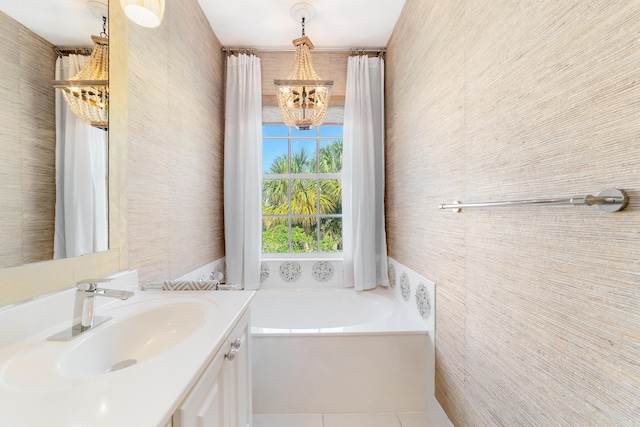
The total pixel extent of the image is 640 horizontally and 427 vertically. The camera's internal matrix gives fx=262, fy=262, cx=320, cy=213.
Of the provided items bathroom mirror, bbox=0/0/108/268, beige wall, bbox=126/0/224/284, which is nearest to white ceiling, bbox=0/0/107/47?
bathroom mirror, bbox=0/0/108/268

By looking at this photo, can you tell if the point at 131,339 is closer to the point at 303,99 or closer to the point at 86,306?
the point at 86,306

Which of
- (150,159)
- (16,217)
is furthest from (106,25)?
(16,217)

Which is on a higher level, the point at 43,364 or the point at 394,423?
the point at 43,364

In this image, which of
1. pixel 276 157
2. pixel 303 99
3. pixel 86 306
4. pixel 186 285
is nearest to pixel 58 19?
pixel 86 306

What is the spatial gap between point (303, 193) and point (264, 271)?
0.86m

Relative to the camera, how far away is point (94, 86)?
3.39 feet

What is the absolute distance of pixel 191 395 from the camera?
2.01 ft

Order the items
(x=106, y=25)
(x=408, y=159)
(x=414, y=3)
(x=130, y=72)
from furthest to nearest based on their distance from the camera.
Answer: (x=408, y=159) < (x=414, y=3) < (x=130, y=72) < (x=106, y=25)

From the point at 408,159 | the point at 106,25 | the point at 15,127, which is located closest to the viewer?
the point at 15,127

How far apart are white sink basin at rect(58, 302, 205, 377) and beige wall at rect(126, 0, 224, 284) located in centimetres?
37

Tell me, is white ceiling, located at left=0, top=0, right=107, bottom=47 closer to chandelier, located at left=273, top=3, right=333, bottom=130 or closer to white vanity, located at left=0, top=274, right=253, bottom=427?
white vanity, located at left=0, top=274, right=253, bottom=427

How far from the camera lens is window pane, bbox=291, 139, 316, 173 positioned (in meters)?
2.70

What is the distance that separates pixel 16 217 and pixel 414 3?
2329 millimetres

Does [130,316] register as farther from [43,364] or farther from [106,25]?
[106,25]
